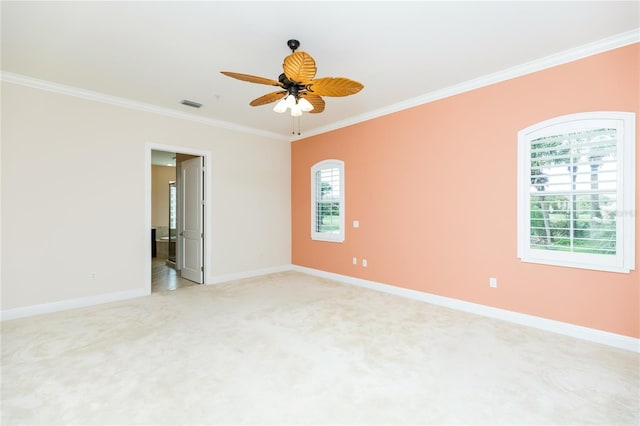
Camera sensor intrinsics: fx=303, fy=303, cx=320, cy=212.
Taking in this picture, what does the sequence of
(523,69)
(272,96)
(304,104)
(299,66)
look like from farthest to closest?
(523,69), (272,96), (304,104), (299,66)

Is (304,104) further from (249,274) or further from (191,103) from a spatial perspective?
(249,274)

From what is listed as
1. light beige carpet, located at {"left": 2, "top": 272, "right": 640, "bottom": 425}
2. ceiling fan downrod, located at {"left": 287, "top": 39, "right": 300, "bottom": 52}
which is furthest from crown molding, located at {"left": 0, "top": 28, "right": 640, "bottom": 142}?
light beige carpet, located at {"left": 2, "top": 272, "right": 640, "bottom": 425}

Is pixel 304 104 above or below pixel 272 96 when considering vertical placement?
below

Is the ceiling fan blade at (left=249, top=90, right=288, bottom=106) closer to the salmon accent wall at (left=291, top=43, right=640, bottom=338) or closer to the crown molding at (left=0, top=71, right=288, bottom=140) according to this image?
the salmon accent wall at (left=291, top=43, right=640, bottom=338)

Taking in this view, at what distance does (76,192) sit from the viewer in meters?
4.13

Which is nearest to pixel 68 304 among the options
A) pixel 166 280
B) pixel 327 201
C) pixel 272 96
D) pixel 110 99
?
pixel 166 280

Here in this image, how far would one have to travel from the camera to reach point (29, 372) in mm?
2463

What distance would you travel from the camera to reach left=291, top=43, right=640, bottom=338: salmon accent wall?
9.84ft

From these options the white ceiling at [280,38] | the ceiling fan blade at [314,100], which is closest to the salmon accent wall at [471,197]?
the white ceiling at [280,38]

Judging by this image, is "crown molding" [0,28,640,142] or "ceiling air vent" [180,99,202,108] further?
"ceiling air vent" [180,99,202,108]

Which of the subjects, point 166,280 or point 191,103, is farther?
point 166,280

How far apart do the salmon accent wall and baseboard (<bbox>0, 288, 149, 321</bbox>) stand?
132 inches

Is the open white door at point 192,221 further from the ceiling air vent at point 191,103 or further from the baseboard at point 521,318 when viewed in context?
the baseboard at point 521,318

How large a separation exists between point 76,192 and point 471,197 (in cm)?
530
